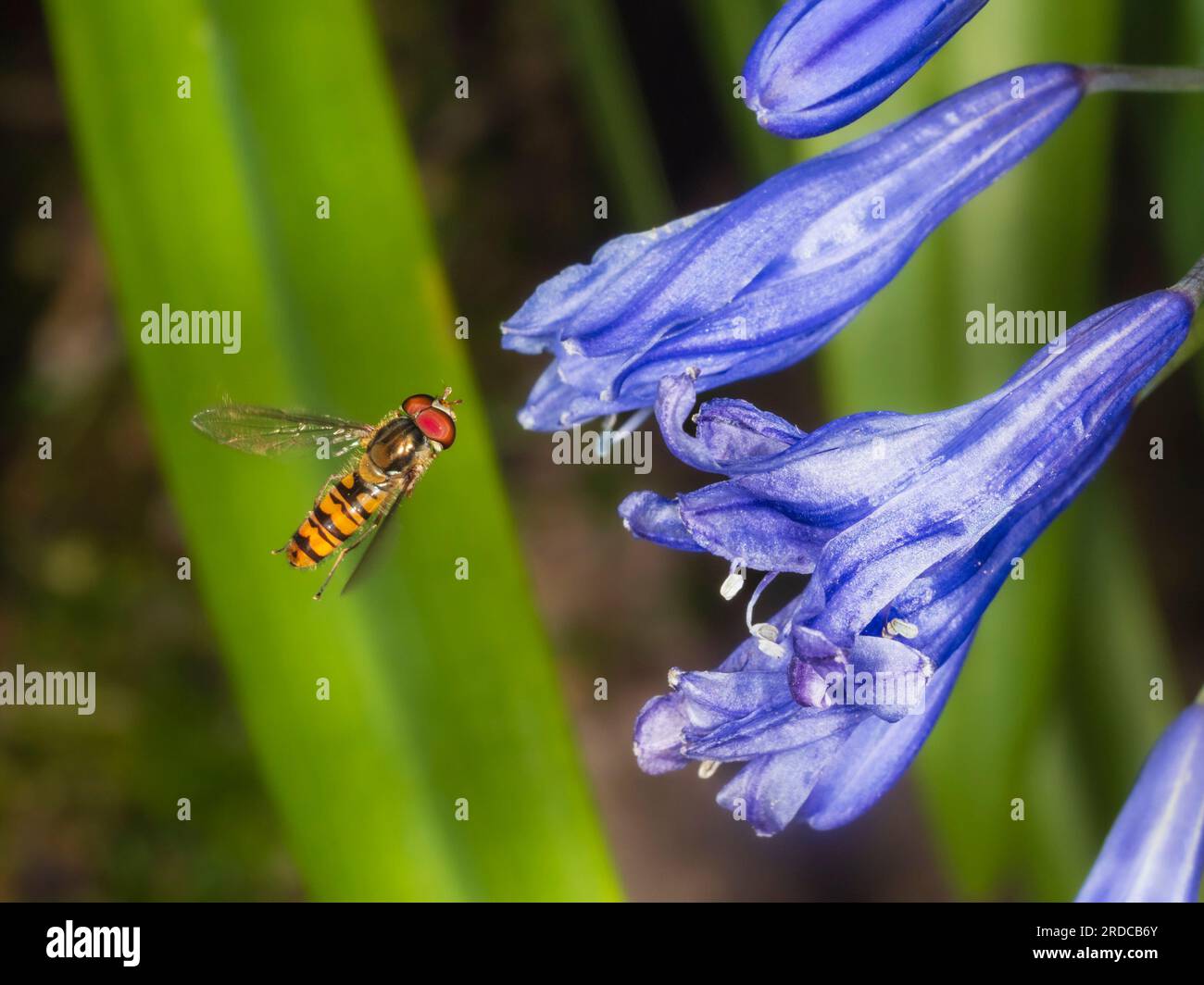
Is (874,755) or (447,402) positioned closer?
(874,755)

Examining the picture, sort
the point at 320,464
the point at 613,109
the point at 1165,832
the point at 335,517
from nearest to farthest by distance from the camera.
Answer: the point at 1165,832
the point at 335,517
the point at 320,464
the point at 613,109

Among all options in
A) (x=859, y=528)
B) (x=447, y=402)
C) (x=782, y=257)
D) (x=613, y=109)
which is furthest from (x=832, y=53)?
(x=613, y=109)

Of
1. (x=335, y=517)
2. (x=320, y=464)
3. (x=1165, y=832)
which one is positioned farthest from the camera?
(x=320, y=464)

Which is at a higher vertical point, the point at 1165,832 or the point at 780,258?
the point at 780,258

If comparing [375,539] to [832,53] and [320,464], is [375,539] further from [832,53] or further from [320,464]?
[832,53]

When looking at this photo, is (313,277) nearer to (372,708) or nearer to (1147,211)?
A: (372,708)

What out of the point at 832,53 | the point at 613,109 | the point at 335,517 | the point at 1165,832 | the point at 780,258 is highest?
the point at 613,109

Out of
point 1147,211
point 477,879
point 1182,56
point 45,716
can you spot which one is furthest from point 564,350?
point 45,716

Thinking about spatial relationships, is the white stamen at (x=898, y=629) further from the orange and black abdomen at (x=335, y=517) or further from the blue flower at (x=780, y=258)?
the orange and black abdomen at (x=335, y=517)
